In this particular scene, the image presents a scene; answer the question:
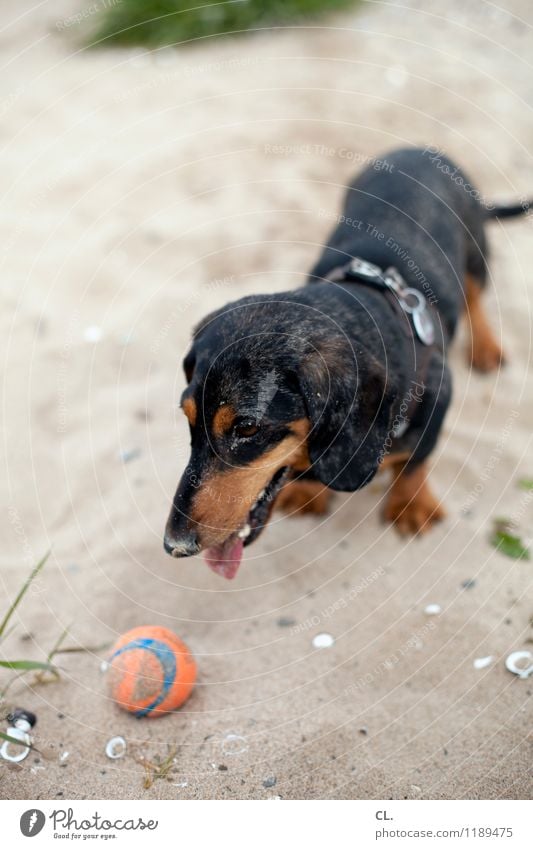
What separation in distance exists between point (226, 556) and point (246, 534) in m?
0.13

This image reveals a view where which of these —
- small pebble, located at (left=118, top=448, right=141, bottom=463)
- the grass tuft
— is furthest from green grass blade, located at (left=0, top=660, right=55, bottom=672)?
the grass tuft

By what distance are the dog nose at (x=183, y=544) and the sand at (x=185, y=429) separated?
77 cm

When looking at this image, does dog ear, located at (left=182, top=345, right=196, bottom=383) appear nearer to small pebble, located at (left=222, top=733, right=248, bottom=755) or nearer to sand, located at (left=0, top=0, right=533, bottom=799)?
sand, located at (left=0, top=0, right=533, bottom=799)

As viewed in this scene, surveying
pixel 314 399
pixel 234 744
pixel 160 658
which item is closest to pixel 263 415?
pixel 314 399

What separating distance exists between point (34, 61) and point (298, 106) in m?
3.10

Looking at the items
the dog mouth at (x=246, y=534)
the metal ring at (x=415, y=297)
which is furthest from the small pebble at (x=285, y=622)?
the metal ring at (x=415, y=297)

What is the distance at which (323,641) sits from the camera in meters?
3.81

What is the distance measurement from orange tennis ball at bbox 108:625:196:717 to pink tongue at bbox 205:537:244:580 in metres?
0.40

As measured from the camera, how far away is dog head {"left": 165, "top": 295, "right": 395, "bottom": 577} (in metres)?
3.18

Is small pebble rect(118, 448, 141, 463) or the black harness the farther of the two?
small pebble rect(118, 448, 141, 463)

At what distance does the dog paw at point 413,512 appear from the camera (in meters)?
4.44
